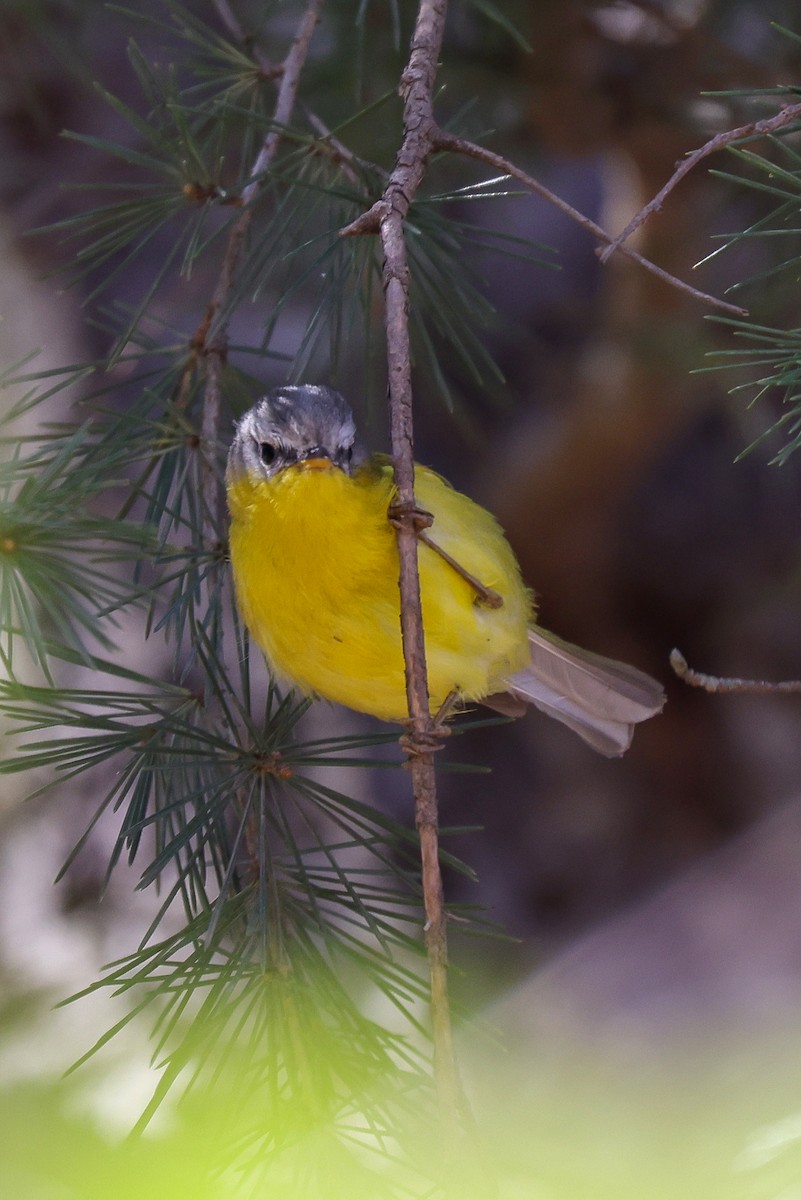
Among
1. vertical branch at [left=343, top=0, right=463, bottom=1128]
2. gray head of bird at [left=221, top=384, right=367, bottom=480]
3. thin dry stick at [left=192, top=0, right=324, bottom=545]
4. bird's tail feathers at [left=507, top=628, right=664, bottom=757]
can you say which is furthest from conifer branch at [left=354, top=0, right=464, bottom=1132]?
bird's tail feathers at [left=507, top=628, right=664, bottom=757]

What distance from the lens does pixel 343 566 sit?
7.49ft

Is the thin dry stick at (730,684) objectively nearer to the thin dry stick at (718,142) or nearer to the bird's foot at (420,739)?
the bird's foot at (420,739)

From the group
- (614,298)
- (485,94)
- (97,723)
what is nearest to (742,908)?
(614,298)

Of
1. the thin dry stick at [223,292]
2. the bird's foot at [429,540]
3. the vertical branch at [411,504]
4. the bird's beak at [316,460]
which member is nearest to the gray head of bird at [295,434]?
the bird's beak at [316,460]

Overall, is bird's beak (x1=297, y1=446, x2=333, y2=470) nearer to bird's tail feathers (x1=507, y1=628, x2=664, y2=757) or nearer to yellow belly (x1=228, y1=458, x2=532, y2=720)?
yellow belly (x1=228, y1=458, x2=532, y2=720)

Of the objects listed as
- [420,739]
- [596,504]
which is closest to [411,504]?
[420,739]

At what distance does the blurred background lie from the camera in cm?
365

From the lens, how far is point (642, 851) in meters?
5.14

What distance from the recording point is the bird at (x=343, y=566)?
7.52 ft

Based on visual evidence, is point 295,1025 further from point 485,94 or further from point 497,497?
point 497,497

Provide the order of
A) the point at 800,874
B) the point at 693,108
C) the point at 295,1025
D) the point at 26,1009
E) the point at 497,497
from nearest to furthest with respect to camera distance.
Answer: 1. the point at 295,1025
2. the point at 26,1009
3. the point at 693,108
4. the point at 800,874
5. the point at 497,497

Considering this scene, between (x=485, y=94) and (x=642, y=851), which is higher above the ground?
(x=485, y=94)

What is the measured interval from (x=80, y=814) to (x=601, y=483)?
2530mm

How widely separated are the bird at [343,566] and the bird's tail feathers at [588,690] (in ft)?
1.71
